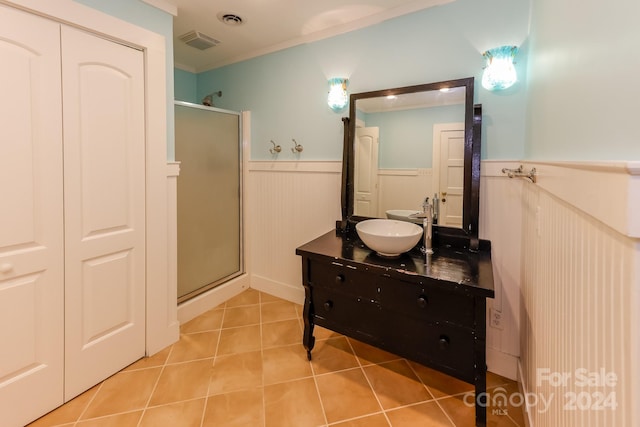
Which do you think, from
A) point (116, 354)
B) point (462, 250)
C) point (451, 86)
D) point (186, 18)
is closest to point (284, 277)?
point (116, 354)

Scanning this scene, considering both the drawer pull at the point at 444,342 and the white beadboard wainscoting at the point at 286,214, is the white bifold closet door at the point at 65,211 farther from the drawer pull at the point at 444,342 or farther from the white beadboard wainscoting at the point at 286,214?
the drawer pull at the point at 444,342

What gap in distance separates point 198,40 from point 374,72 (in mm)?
1602

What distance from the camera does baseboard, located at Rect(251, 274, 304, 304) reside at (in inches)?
110

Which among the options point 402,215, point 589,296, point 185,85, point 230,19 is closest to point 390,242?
point 402,215

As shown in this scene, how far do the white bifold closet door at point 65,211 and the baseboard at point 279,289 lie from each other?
1.24m

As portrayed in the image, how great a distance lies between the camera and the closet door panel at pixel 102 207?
1611 mm

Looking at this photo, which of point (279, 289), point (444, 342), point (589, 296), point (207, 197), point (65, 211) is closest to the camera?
point (589, 296)

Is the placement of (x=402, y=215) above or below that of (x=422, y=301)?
above

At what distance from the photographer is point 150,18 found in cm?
196

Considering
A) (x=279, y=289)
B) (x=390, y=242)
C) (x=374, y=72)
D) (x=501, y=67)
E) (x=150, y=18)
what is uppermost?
(x=150, y=18)

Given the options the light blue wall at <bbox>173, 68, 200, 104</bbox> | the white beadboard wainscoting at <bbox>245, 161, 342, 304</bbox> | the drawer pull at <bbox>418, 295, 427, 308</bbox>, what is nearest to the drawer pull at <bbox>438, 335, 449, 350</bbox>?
the drawer pull at <bbox>418, 295, 427, 308</bbox>

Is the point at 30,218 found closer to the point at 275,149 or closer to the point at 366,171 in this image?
the point at 275,149

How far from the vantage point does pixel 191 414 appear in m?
1.56

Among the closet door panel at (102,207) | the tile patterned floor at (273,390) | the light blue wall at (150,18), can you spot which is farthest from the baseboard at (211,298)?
the light blue wall at (150,18)
